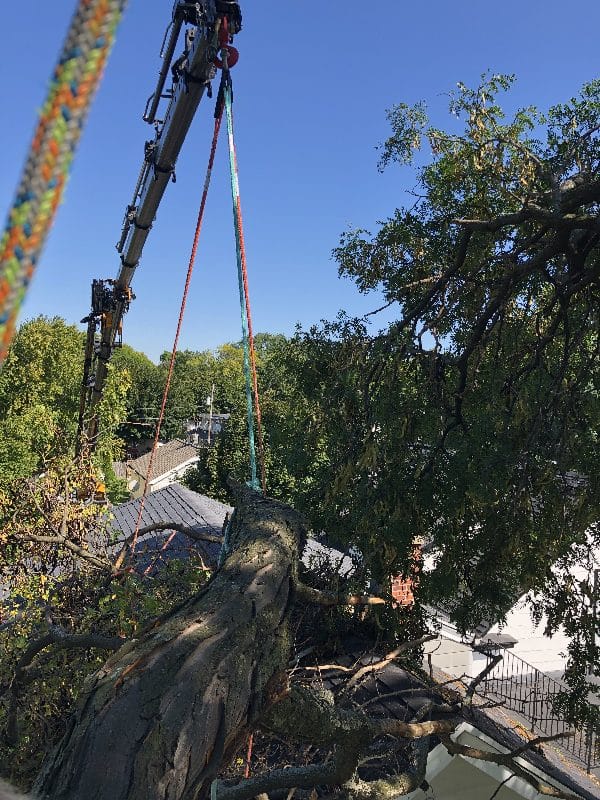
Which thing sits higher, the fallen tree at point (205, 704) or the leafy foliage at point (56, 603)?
the fallen tree at point (205, 704)

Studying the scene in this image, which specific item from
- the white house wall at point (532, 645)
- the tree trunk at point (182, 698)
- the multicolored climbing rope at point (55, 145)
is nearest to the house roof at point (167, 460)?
the white house wall at point (532, 645)

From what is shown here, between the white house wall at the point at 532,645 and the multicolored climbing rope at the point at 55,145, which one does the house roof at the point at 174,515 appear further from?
the white house wall at the point at 532,645

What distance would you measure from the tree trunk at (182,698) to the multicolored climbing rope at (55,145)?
4.82 feet

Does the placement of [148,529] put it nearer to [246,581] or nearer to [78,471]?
[78,471]

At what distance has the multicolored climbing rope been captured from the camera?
65 cm

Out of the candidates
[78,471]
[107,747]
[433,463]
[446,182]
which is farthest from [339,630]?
[446,182]

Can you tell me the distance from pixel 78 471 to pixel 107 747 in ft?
17.8

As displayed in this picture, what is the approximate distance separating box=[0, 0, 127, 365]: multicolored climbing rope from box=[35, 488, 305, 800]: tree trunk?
1.47 m

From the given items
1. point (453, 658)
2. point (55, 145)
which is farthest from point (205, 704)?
point (453, 658)

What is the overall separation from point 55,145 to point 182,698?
5.61 ft

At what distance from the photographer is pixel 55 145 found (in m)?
0.65

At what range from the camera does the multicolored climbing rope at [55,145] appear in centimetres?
65

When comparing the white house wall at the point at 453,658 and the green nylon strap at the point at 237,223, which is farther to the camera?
the white house wall at the point at 453,658

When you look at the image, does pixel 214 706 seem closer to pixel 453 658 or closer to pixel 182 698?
pixel 182 698
